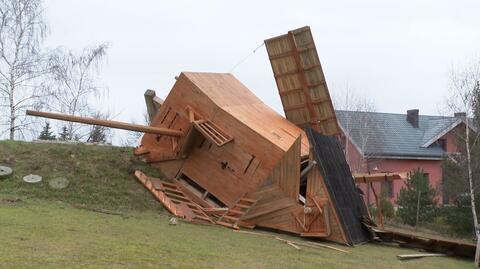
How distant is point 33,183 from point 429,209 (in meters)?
15.9

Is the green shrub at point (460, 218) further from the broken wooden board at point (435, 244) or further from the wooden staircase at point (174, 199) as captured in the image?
the wooden staircase at point (174, 199)

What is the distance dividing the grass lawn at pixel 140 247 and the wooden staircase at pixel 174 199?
2.13 ft

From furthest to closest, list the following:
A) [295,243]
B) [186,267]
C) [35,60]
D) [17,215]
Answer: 1. [35,60]
2. [295,243]
3. [17,215]
4. [186,267]

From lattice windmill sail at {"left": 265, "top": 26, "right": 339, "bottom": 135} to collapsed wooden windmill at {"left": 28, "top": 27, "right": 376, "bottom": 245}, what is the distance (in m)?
0.03

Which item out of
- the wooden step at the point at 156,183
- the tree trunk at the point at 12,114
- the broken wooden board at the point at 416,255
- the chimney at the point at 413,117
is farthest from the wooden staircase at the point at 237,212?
the chimney at the point at 413,117

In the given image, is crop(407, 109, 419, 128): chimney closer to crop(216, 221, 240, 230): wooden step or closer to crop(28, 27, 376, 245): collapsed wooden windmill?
crop(28, 27, 376, 245): collapsed wooden windmill

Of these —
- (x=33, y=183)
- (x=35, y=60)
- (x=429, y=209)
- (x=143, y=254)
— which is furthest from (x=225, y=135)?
(x=35, y=60)

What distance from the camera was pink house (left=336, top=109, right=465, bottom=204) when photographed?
33.2 meters

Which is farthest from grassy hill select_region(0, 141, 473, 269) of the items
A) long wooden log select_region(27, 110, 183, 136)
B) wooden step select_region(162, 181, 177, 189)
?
long wooden log select_region(27, 110, 183, 136)

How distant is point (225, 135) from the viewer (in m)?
15.2

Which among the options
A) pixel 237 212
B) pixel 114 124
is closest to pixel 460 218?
pixel 237 212

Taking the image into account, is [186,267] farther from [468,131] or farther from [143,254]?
[468,131]

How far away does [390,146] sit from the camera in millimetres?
34469

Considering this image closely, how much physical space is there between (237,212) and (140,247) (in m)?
5.76
